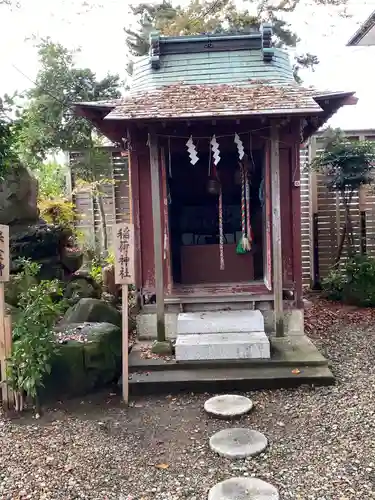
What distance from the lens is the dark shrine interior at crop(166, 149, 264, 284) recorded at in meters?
8.38

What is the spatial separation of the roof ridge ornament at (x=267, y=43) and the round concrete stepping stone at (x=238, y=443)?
5688 millimetres

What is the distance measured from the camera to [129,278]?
538 centimetres

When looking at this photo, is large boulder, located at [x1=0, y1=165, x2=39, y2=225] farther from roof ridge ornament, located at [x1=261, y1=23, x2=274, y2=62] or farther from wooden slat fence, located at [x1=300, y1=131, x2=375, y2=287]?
wooden slat fence, located at [x1=300, y1=131, x2=375, y2=287]

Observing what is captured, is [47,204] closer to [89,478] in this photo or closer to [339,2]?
[89,478]

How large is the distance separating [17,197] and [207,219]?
3868 millimetres

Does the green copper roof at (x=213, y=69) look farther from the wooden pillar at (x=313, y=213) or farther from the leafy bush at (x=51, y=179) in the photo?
the leafy bush at (x=51, y=179)

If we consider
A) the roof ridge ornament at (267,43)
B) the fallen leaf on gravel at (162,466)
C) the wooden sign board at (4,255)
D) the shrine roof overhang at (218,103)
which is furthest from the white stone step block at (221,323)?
the roof ridge ornament at (267,43)

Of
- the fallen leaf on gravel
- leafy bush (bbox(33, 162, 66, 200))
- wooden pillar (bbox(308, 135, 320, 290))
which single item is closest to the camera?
the fallen leaf on gravel

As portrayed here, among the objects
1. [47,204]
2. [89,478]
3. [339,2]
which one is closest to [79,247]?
[47,204]

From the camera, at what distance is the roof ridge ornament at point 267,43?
24.8 ft

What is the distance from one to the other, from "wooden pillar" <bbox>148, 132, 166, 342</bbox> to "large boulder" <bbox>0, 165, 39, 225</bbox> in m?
2.69

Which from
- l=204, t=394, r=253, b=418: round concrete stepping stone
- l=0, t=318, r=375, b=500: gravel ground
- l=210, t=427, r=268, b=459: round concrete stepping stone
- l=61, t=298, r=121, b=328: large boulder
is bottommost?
l=0, t=318, r=375, b=500: gravel ground

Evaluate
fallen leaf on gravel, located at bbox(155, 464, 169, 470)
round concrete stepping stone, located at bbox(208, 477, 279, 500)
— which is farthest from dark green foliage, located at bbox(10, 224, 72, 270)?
round concrete stepping stone, located at bbox(208, 477, 279, 500)

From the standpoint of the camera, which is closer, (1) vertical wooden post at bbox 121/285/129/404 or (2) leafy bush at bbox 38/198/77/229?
(1) vertical wooden post at bbox 121/285/129/404
